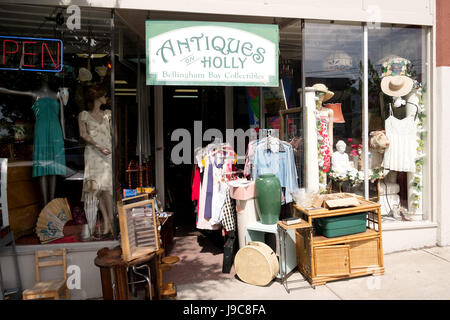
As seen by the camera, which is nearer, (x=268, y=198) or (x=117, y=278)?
(x=117, y=278)

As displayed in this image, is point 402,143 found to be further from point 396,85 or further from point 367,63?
point 367,63

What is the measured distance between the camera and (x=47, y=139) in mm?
3814

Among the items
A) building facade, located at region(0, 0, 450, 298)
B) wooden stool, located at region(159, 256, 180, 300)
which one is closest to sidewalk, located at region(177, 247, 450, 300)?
wooden stool, located at region(159, 256, 180, 300)

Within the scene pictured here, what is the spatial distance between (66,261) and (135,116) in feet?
7.80

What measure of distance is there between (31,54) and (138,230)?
8.07 ft

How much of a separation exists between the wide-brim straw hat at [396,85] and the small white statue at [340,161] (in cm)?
103

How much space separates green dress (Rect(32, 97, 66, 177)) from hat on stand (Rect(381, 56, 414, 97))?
14.6 ft

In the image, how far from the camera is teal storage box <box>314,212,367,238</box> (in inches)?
142

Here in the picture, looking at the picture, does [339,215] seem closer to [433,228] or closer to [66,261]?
[433,228]

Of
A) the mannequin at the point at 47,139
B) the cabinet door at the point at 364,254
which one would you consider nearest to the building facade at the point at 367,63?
the mannequin at the point at 47,139

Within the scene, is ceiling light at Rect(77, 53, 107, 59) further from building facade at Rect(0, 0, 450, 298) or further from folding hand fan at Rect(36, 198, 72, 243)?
folding hand fan at Rect(36, 198, 72, 243)

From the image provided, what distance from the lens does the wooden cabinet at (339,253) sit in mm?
3562

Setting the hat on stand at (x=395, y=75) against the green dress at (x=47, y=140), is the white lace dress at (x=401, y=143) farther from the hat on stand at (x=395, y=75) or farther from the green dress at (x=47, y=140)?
the green dress at (x=47, y=140)

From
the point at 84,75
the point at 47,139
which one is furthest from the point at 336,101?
the point at 47,139
